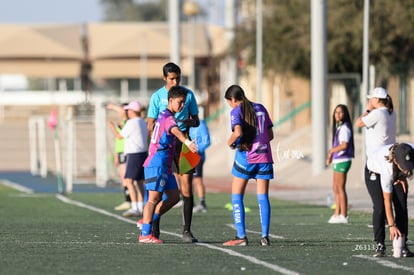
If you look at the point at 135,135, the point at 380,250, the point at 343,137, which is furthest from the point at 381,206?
the point at 135,135

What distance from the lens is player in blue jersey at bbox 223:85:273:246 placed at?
1680 cm

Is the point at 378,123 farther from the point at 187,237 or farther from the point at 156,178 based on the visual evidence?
the point at 156,178

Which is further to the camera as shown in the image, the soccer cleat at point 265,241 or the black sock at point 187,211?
the black sock at point 187,211

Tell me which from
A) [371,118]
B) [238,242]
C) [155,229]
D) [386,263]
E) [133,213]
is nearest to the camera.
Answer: [386,263]

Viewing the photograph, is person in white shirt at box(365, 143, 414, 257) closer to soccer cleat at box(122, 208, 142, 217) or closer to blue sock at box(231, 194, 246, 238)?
blue sock at box(231, 194, 246, 238)

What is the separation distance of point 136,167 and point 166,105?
5256mm

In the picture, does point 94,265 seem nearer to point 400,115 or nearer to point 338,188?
point 338,188

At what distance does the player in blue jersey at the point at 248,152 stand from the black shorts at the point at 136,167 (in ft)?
21.5

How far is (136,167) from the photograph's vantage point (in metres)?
23.6

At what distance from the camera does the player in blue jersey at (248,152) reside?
16.8m

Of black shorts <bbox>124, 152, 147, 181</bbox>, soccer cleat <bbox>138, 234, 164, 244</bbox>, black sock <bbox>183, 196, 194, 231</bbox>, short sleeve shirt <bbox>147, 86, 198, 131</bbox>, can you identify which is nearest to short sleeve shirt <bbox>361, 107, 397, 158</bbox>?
short sleeve shirt <bbox>147, 86, 198, 131</bbox>

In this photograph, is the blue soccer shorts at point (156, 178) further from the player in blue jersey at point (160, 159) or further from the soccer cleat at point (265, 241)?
the soccer cleat at point (265, 241)

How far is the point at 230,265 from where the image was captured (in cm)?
1409

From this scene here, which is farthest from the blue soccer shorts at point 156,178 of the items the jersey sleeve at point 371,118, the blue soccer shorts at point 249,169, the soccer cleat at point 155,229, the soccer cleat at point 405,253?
the soccer cleat at point 405,253
